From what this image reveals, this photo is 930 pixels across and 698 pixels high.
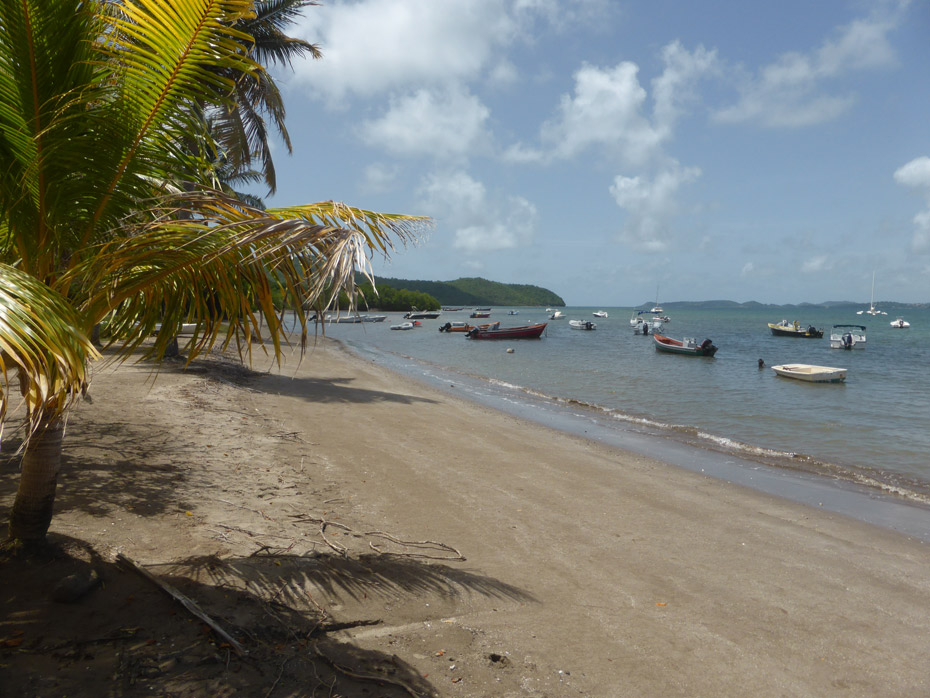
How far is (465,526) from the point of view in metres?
5.67

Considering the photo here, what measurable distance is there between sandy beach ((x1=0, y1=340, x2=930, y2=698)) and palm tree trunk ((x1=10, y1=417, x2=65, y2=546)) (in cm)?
20

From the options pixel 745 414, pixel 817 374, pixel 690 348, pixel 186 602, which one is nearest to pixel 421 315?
pixel 690 348

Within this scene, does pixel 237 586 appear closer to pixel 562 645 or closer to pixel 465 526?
pixel 562 645

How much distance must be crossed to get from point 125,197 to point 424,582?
3.10 m

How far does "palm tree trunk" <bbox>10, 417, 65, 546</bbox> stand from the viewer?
346 centimetres

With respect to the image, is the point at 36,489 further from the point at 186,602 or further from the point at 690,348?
the point at 690,348

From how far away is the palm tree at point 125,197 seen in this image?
2.86 meters

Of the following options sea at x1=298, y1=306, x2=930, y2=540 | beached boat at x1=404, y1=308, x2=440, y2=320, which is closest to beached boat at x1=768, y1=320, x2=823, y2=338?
sea at x1=298, y1=306, x2=930, y2=540

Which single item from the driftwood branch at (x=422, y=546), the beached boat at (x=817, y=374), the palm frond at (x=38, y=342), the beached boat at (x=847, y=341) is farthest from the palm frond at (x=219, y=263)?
the beached boat at (x=847, y=341)

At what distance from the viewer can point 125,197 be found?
334cm

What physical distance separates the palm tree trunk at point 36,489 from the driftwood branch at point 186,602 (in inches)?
20.3

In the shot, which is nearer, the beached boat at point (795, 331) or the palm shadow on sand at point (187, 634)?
the palm shadow on sand at point (187, 634)

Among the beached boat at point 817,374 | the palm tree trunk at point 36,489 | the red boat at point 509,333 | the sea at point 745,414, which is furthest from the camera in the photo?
the red boat at point 509,333

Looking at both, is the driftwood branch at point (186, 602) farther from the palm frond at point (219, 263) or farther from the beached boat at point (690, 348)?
the beached boat at point (690, 348)
